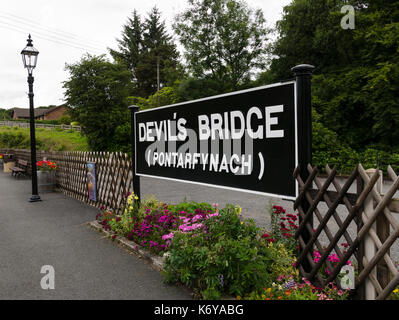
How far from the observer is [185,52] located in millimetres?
31641

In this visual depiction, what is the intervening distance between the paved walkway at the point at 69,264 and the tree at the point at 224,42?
2490cm

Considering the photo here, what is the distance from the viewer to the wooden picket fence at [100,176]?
272 inches

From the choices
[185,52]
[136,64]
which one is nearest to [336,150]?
[185,52]

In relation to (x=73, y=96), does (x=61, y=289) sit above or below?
below

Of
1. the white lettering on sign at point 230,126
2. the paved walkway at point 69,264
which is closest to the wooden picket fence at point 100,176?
the paved walkway at point 69,264

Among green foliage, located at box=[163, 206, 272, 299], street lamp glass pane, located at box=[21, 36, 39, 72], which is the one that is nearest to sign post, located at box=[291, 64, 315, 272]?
green foliage, located at box=[163, 206, 272, 299]

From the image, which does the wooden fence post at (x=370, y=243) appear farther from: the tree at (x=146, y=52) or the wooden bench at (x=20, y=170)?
the tree at (x=146, y=52)

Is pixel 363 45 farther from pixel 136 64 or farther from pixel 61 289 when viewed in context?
pixel 136 64

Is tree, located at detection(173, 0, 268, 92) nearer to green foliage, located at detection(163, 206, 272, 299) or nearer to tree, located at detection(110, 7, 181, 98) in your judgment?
tree, located at detection(110, 7, 181, 98)

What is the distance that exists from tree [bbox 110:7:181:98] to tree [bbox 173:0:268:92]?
1398 cm

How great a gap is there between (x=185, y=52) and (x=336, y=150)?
19381 millimetres

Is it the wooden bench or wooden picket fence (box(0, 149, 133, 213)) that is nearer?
wooden picket fence (box(0, 149, 133, 213))

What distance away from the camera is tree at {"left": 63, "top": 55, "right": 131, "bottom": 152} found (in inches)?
861

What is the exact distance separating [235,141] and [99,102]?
65.5ft
